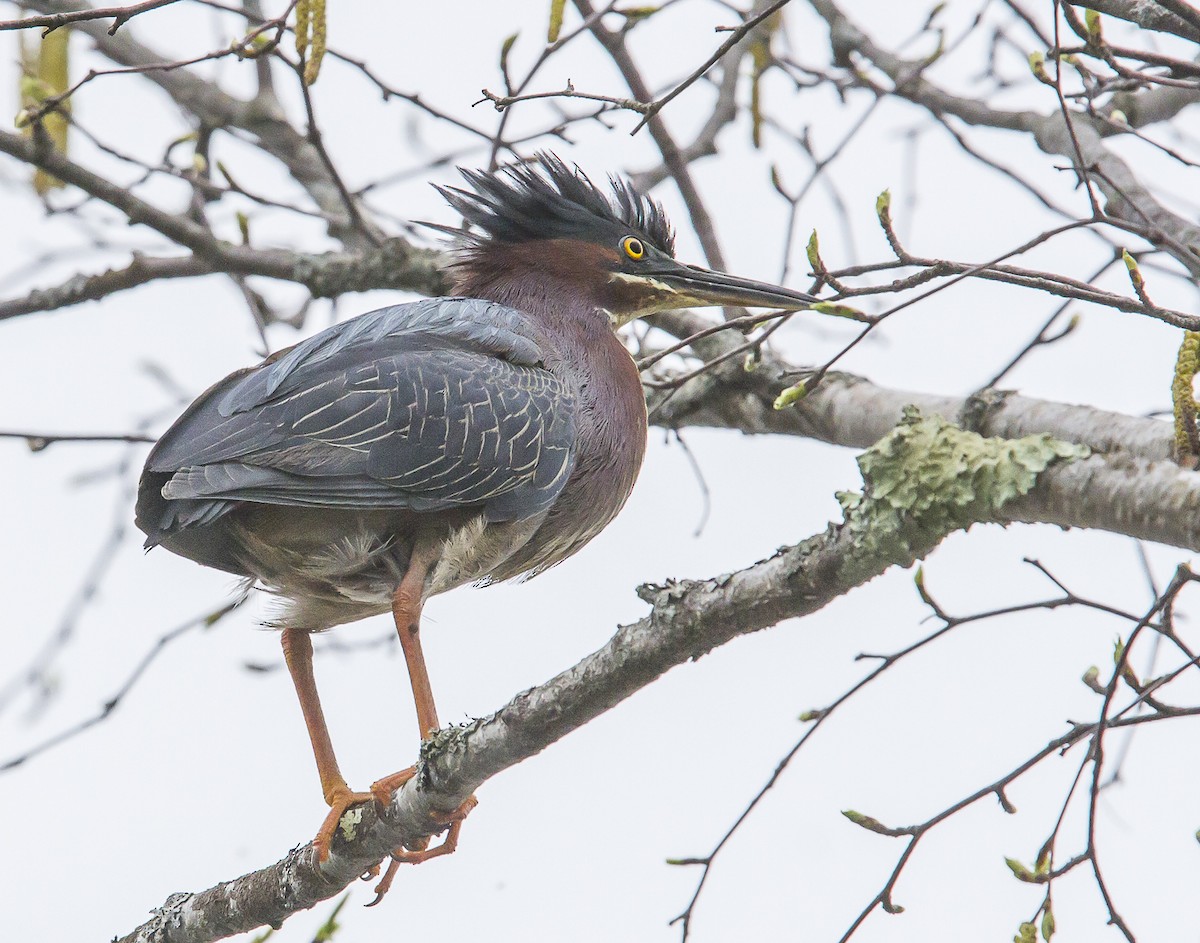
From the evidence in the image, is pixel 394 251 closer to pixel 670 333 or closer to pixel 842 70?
pixel 670 333

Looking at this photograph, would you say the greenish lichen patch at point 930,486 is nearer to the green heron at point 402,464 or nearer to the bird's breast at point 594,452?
the green heron at point 402,464

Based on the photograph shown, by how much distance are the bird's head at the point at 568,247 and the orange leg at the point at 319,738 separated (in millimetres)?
1453

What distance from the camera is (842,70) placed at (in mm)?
5488

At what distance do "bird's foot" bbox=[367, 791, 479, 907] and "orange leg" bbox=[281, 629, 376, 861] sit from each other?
0.19 metres

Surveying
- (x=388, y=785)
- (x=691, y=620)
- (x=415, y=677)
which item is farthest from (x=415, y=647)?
(x=691, y=620)

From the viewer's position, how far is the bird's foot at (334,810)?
11.7 feet

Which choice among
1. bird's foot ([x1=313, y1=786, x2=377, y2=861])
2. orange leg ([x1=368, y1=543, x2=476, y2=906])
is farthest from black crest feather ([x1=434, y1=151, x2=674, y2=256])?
bird's foot ([x1=313, y1=786, x2=377, y2=861])

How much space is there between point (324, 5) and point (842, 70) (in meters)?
2.51

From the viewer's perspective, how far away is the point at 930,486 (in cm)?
289

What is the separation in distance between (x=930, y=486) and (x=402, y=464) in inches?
67.2

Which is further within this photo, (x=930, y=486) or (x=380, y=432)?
(x=380, y=432)

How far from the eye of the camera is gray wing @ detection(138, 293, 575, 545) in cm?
385

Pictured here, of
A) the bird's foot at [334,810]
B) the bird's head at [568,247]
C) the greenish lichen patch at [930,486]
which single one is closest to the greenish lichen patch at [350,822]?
the bird's foot at [334,810]

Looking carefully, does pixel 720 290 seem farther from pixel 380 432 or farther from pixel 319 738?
pixel 319 738
